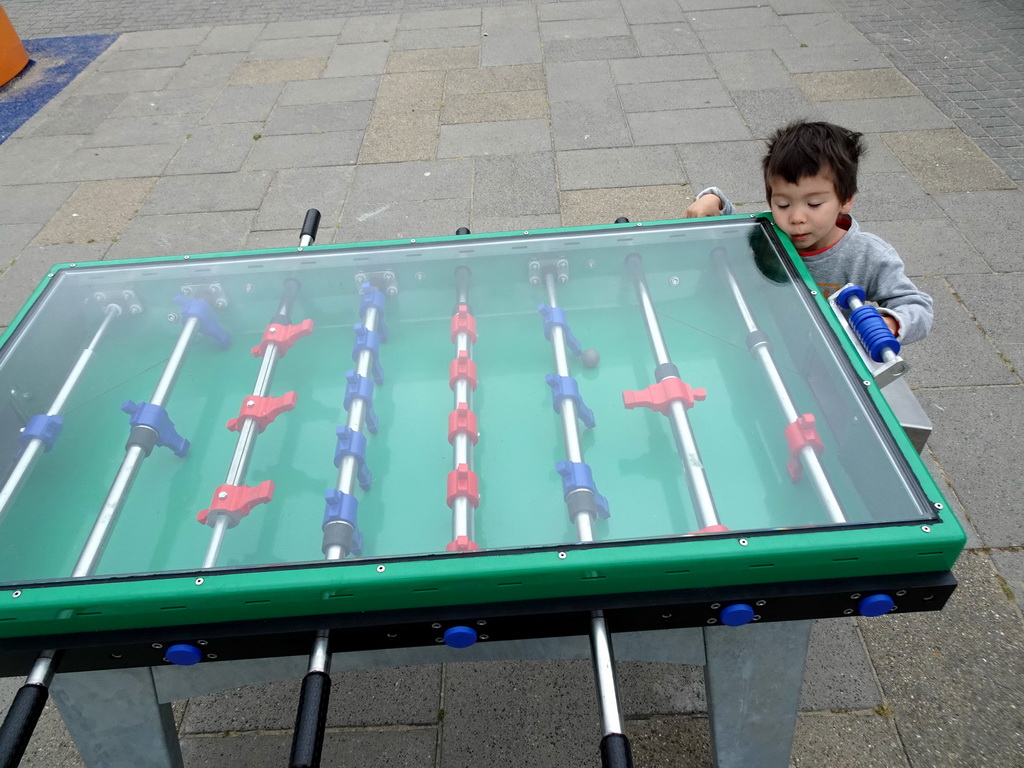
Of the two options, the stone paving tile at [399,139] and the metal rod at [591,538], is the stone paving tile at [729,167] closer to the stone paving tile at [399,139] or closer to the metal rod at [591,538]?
the stone paving tile at [399,139]

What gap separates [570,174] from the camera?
148 inches

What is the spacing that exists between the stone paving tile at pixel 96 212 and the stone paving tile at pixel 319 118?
0.82 meters

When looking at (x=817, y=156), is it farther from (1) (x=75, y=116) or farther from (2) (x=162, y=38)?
(2) (x=162, y=38)

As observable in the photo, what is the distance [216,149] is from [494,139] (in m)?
1.63

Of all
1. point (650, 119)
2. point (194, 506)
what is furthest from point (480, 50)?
point (194, 506)

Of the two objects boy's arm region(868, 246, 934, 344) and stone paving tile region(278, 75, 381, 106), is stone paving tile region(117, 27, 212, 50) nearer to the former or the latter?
stone paving tile region(278, 75, 381, 106)

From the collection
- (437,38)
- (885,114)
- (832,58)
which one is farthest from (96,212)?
(832,58)

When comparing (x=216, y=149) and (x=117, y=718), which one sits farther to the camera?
(x=216, y=149)

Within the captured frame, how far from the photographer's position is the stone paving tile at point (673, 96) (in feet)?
14.0

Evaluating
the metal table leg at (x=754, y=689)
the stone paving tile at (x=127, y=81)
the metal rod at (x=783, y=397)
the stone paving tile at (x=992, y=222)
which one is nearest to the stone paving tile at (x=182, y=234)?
the stone paving tile at (x=127, y=81)

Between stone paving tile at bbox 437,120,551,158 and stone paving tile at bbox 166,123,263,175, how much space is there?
1147 millimetres

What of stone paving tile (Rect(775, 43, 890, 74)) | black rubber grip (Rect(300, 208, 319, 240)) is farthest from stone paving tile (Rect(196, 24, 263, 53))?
black rubber grip (Rect(300, 208, 319, 240))

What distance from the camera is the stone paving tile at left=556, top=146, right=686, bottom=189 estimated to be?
12.1ft

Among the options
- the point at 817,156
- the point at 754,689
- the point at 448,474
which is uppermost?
the point at 817,156
